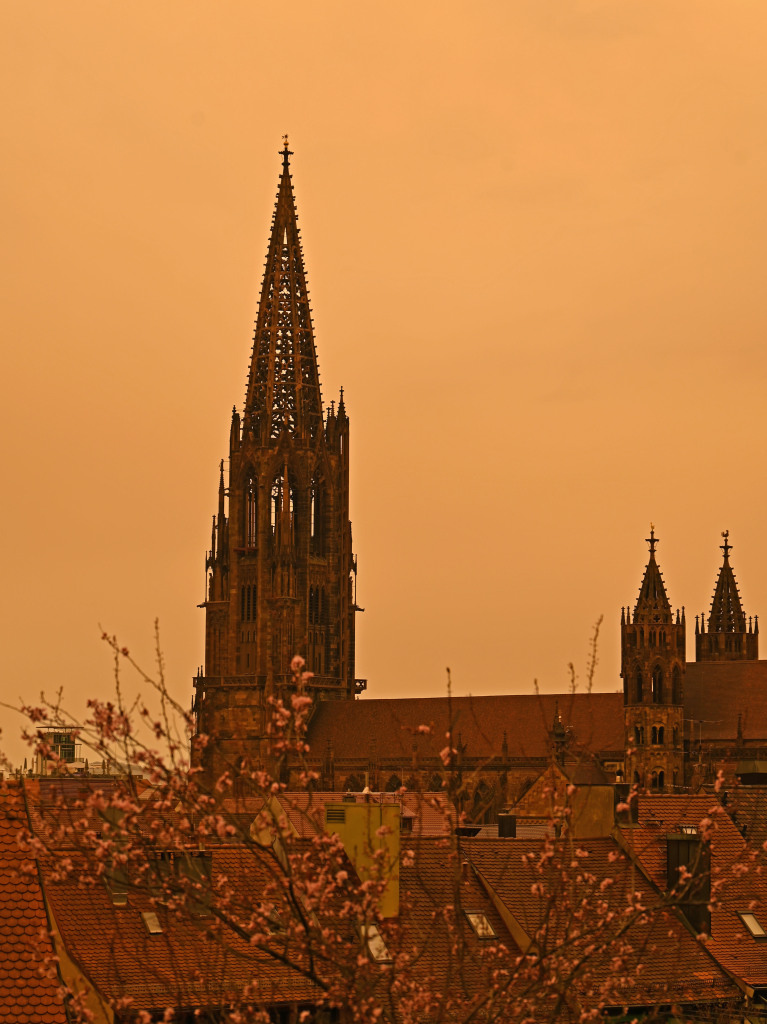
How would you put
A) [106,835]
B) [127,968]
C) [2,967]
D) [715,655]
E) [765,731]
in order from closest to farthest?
[106,835] → [2,967] → [127,968] → [765,731] → [715,655]

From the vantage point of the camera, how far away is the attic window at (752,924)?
37.6m

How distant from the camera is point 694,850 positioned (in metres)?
38.7

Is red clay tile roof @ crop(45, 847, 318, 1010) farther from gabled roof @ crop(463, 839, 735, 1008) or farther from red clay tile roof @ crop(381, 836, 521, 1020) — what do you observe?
gabled roof @ crop(463, 839, 735, 1008)

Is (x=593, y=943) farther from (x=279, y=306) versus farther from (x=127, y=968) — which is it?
(x=279, y=306)

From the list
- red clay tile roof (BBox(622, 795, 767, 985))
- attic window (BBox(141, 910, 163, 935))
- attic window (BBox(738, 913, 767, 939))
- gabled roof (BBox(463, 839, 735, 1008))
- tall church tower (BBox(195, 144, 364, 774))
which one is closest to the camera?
gabled roof (BBox(463, 839, 735, 1008))

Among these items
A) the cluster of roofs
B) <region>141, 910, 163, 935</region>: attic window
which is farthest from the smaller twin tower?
<region>141, 910, 163, 935</region>: attic window

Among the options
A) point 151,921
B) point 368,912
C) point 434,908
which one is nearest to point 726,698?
point 151,921

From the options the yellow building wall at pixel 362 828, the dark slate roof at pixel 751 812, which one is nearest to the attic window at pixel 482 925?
the yellow building wall at pixel 362 828

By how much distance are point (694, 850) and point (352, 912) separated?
2152cm

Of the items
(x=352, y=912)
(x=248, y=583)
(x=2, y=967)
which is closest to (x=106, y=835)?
(x=352, y=912)

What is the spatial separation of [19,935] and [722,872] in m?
14.7

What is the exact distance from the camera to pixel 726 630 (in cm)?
13938

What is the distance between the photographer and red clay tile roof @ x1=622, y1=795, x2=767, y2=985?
36.0m

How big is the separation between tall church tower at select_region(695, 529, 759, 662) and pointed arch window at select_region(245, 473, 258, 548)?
3086cm
